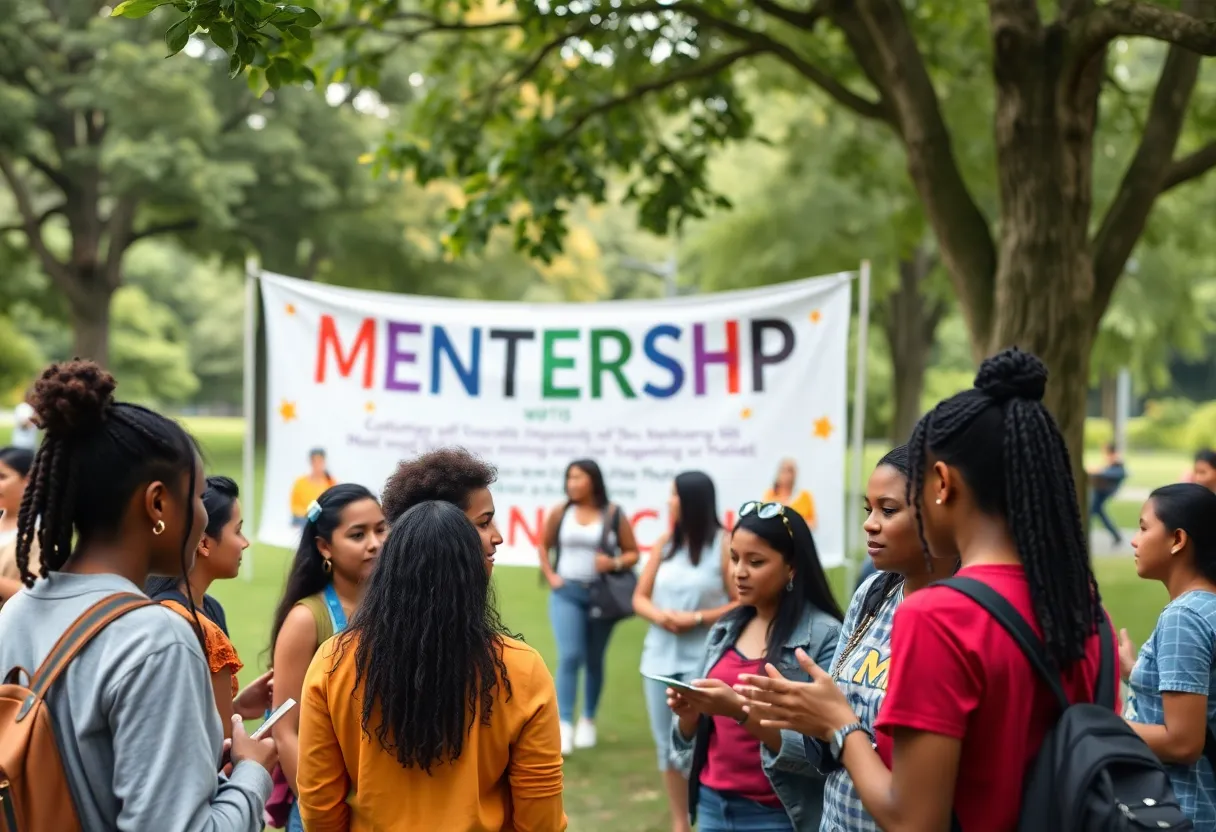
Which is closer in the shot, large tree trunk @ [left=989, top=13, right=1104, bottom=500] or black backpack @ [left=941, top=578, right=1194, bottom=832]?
black backpack @ [left=941, top=578, right=1194, bottom=832]

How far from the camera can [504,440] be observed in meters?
8.75

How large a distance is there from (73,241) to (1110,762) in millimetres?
28949

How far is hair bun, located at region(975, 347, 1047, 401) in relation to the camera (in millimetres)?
2400

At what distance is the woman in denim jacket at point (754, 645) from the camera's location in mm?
4117

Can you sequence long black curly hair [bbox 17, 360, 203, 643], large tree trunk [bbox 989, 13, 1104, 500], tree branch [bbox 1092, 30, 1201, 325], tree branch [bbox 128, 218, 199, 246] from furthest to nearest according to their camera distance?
tree branch [bbox 128, 218, 199, 246] → tree branch [bbox 1092, 30, 1201, 325] → large tree trunk [bbox 989, 13, 1104, 500] → long black curly hair [bbox 17, 360, 203, 643]

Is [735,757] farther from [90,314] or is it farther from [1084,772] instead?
[90,314]

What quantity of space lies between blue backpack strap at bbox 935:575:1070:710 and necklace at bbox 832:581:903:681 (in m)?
1.02

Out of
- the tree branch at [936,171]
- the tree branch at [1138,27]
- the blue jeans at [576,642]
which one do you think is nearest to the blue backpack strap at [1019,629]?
the tree branch at [1138,27]

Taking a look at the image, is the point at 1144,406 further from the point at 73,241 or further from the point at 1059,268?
the point at 1059,268

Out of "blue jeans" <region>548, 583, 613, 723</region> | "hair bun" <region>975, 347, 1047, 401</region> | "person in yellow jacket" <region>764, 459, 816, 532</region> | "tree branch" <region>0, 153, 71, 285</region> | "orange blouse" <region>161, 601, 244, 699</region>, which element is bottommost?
"blue jeans" <region>548, 583, 613, 723</region>

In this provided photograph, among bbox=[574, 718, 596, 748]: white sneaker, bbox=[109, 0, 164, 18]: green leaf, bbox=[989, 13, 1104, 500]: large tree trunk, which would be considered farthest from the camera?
bbox=[574, 718, 596, 748]: white sneaker

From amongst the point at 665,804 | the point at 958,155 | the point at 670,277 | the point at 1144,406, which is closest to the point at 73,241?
the point at 670,277

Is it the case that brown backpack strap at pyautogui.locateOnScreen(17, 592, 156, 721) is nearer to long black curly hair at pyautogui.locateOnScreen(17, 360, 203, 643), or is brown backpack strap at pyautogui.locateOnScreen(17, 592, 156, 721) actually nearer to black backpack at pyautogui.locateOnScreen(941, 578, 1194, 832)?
long black curly hair at pyautogui.locateOnScreen(17, 360, 203, 643)

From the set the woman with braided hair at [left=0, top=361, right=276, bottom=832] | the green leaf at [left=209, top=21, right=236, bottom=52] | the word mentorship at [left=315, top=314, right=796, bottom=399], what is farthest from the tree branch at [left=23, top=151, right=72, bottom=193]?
the woman with braided hair at [left=0, top=361, right=276, bottom=832]
